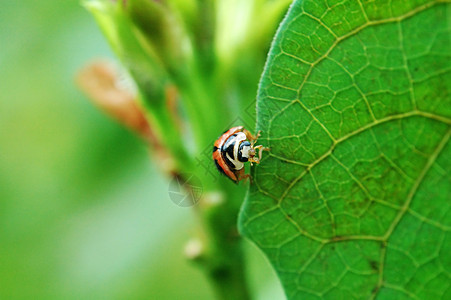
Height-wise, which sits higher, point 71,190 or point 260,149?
point 71,190

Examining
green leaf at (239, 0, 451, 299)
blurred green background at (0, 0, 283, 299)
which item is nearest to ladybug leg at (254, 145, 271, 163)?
green leaf at (239, 0, 451, 299)

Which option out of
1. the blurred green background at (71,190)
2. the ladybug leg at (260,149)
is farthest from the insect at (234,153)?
the blurred green background at (71,190)

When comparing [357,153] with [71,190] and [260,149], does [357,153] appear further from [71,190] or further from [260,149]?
[71,190]

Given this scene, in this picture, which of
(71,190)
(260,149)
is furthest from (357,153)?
(71,190)

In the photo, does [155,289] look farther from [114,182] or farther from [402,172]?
[402,172]

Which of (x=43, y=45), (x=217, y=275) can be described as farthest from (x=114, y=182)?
(x=217, y=275)

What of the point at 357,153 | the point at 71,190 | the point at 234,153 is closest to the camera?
the point at 357,153

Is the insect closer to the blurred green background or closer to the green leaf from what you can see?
the green leaf

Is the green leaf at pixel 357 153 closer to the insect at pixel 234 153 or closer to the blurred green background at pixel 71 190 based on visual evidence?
the insect at pixel 234 153
